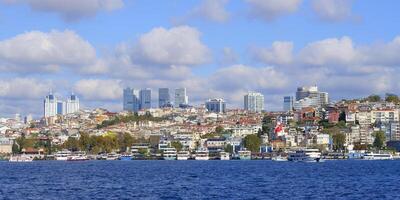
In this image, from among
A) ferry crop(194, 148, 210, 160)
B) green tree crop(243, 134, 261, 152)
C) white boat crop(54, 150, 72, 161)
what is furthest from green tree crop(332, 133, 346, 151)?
white boat crop(54, 150, 72, 161)

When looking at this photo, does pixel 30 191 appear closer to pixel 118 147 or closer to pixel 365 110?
pixel 118 147

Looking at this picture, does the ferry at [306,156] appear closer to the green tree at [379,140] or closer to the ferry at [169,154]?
the ferry at [169,154]

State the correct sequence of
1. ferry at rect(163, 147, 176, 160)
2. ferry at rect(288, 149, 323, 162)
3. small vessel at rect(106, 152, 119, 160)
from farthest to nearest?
small vessel at rect(106, 152, 119, 160)
ferry at rect(163, 147, 176, 160)
ferry at rect(288, 149, 323, 162)

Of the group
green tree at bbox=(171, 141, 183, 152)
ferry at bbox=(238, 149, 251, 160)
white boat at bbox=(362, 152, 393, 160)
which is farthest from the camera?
green tree at bbox=(171, 141, 183, 152)

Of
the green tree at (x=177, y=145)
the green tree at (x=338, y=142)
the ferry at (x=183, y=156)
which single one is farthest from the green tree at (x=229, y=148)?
the green tree at (x=338, y=142)

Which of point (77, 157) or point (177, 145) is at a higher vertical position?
point (177, 145)

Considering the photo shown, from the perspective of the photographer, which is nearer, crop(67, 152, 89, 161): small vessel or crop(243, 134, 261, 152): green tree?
crop(67, 152, 89, 161): small vessel

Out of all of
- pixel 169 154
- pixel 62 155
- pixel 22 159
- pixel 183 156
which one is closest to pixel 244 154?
pixel 183 156

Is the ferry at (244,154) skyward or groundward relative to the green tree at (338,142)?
groundward

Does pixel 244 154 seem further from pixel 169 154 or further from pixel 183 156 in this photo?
pixel 169 154

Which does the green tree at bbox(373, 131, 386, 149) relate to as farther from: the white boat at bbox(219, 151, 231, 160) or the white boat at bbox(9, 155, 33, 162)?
the white boat at bbox(9, 155, 33, 162)

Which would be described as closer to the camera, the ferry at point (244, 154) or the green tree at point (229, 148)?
the ferry at point (244, 154)

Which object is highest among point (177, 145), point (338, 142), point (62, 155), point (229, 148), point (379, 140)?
point (379, 140)
